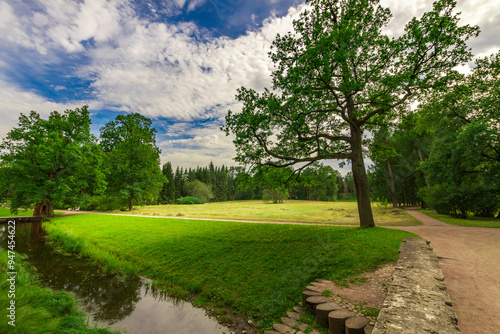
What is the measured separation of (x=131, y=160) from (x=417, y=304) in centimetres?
3737

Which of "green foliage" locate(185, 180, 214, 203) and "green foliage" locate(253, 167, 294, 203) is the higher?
"green foliage" locate(253, 167, 294, 203)

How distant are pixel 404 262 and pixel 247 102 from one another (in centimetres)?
1008

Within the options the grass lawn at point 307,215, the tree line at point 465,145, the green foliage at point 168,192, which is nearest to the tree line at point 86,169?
the grass lawn at point 307,215

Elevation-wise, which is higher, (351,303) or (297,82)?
(297,82)

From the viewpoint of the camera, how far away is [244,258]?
9.50 meters

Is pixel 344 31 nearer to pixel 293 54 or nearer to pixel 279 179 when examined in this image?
pixel 293 54

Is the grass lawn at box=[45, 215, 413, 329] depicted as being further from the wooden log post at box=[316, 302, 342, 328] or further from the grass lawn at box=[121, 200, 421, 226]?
the grass lawn at box=[121, 200, 421, 226]

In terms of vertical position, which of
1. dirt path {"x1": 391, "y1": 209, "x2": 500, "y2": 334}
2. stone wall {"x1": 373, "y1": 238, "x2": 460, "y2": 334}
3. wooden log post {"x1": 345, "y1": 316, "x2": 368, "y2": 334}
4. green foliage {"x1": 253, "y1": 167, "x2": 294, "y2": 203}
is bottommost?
dirt path {"x1": 391, "y1": 209, "x2": 500, "y2": 334}

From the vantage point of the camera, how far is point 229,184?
105 metres

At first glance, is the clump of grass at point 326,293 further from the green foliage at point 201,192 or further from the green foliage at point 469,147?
the green foliage at point 201,192

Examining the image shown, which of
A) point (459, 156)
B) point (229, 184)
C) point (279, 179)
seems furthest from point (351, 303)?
point (229, 184)

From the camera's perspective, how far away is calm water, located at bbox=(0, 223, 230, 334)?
5977 mm


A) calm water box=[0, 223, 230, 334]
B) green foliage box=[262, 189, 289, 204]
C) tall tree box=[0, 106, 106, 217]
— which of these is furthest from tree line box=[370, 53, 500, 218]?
green foliage box=[262, 189, 289, 204]

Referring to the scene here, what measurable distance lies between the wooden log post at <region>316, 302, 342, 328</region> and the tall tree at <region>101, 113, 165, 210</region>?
32970mm
